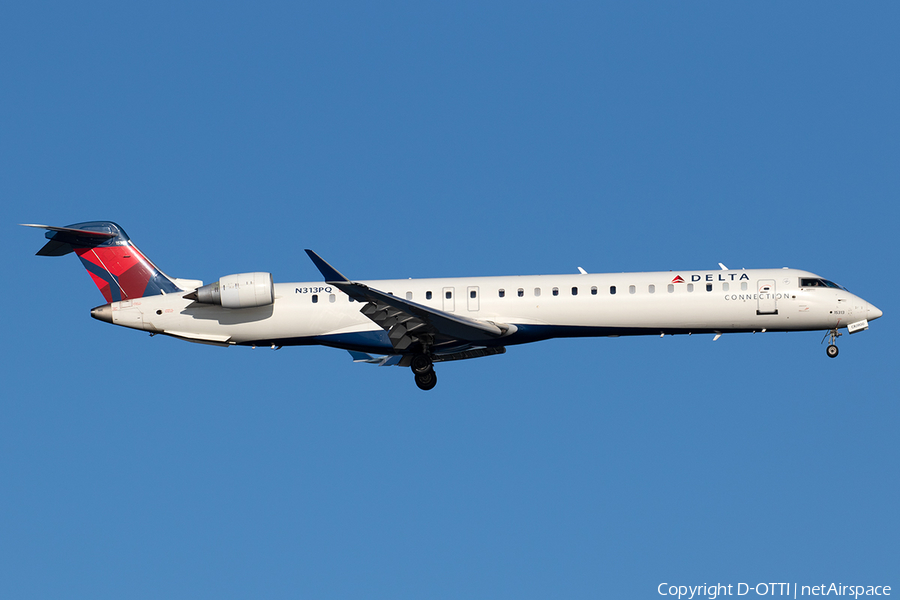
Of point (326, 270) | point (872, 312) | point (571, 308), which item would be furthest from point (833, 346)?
point (326, 270)

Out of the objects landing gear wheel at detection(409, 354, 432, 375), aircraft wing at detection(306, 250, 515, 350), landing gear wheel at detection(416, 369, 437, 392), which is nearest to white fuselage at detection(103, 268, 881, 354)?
aircraft wing at detection(306, 250, 515, 350)

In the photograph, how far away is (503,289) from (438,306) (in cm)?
180

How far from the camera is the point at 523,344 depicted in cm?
2744

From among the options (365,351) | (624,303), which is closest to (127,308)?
(365,351)

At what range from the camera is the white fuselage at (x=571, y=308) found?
26469 millimetres

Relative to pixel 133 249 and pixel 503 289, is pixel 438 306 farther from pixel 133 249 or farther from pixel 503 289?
pixel 133 249

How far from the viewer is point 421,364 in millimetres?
26969

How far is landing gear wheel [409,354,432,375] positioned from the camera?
26953 mm

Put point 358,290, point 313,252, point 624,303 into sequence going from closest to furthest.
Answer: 1. point 313,252
2. point 358,290
3. point 624,303

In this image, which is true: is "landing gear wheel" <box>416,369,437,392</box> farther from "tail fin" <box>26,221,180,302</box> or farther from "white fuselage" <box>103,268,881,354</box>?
"tail fin" <box>26,221,180,302</box>

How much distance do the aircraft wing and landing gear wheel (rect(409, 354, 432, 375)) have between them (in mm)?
467

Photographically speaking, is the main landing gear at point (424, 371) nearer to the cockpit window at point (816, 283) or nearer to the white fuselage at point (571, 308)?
the white fuselage at point (571, 308)

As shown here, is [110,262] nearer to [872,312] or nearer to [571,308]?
[571,308]

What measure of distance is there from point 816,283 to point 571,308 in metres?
6.72
